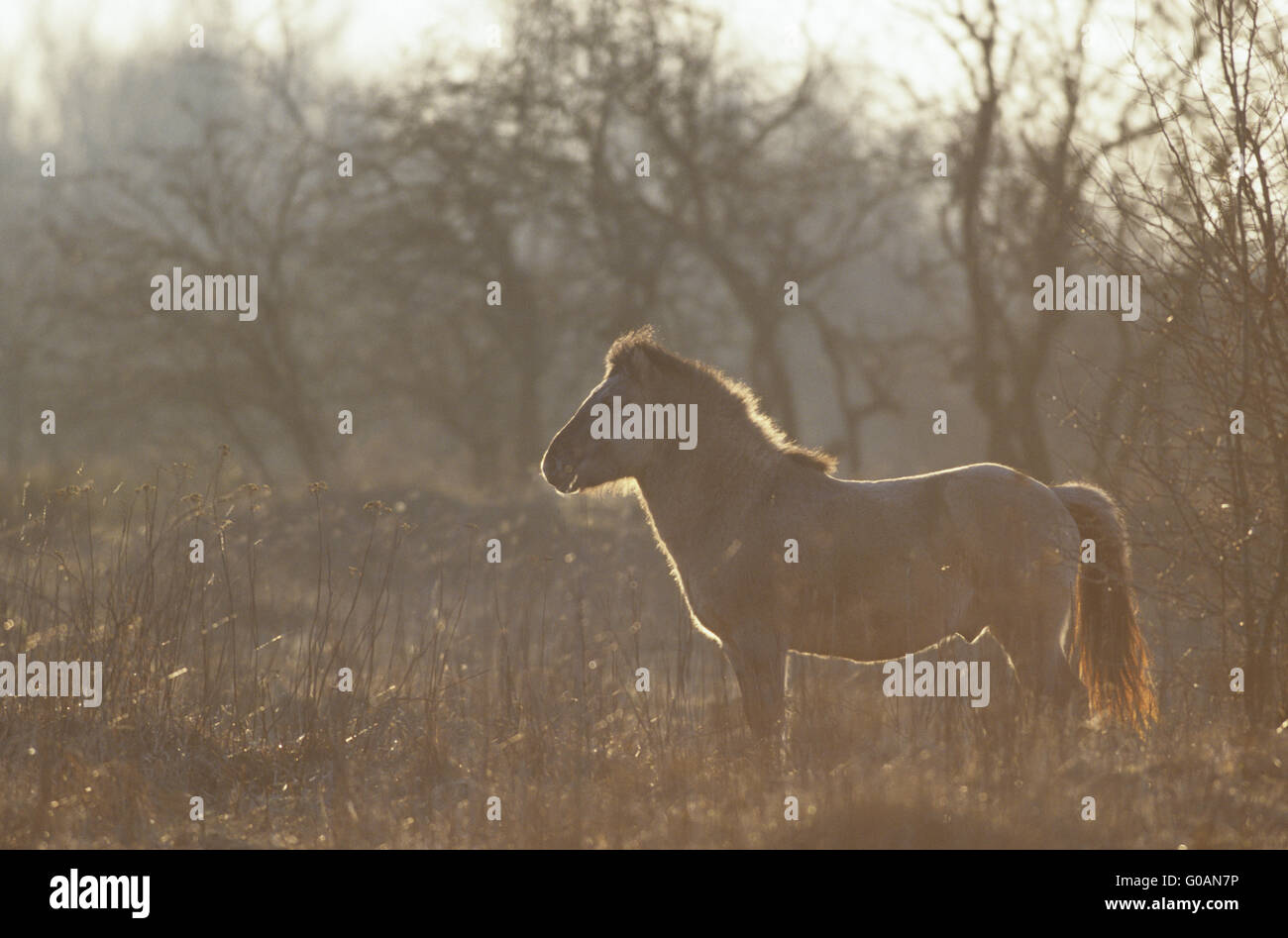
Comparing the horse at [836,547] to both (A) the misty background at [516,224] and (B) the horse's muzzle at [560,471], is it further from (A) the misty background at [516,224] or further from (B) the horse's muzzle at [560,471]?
(A) the misty background at [516,224]

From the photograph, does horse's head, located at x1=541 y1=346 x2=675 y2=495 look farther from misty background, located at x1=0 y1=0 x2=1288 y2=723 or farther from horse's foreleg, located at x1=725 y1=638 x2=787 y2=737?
misty background, located at x1=0 y1=0 x2=1288 y2=723

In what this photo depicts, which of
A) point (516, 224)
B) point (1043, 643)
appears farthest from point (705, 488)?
point (516, 224)

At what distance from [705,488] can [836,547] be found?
788mm

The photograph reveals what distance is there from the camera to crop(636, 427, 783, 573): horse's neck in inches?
290

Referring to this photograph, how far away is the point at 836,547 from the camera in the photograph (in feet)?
23.6

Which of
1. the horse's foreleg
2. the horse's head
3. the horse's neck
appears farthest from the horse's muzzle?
the horse's foreleg

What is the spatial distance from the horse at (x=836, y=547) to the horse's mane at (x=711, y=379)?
11 millimetres

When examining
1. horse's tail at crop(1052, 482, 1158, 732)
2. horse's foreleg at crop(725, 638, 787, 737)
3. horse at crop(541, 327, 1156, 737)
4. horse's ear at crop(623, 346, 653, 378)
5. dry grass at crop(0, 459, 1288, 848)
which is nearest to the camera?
dry grass at crop(0, 459, 1288, 848)

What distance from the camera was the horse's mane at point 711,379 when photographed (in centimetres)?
750

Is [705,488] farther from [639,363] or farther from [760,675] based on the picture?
[760,675]

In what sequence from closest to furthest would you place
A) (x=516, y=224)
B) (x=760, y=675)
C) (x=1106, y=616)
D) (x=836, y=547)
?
(x=760, y=675)
(x=836, y=547)
(x=1106, y=616)
(x=516, y=224)

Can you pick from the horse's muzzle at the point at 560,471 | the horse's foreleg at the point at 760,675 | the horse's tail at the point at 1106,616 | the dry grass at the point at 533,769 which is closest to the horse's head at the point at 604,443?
the horse's muzzle at the point at 560,471
